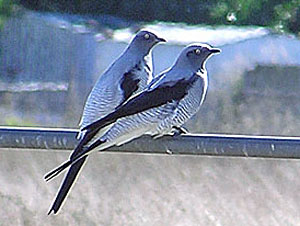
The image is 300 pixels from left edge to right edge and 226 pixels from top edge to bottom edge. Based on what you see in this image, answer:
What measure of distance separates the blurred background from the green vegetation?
1cm

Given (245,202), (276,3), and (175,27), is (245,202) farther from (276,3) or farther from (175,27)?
(175,27)

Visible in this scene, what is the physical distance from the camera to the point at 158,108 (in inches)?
101

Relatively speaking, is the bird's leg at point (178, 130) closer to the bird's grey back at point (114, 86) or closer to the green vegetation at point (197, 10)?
the bird's grey back at point (114, 86)

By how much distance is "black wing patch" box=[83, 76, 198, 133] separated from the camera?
233cm

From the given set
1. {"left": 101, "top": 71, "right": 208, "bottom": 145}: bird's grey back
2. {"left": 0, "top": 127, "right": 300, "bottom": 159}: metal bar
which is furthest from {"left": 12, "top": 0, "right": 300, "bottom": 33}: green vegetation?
{"left": 0, "top": 127, "right": 300, "bottom": 159}: metal bar

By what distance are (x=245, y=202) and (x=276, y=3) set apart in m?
2.83

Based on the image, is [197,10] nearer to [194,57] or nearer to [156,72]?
[156,72]

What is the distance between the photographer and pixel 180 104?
103 inches

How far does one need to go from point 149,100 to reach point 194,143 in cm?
54

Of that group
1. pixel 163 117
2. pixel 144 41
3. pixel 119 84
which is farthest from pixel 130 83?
pixel 144 41

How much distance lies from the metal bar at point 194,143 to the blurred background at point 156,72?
390 cm

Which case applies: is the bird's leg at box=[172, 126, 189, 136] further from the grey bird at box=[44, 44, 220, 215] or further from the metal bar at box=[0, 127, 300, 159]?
the metal bar at box=[0, 127, 300, 159]

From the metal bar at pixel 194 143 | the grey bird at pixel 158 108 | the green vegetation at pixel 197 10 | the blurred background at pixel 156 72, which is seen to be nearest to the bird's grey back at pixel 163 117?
the grey bird at pixel 158 108

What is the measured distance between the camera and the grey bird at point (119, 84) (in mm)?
2484
